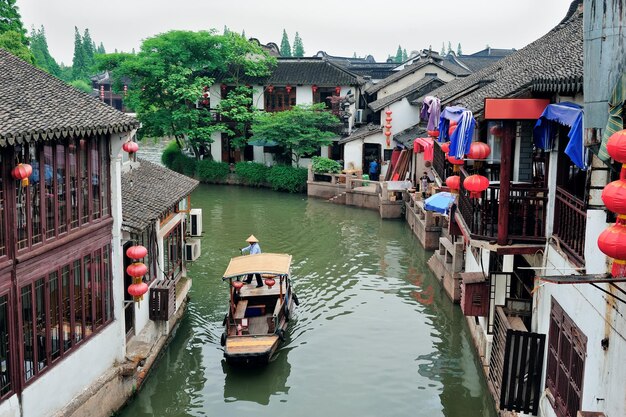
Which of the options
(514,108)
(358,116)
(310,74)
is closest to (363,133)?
(358,116)

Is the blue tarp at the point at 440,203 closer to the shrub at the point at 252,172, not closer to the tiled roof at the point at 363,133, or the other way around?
the tiled roof at the point at 363,133

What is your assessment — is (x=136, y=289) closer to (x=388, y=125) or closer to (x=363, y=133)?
(x=388, y=125)

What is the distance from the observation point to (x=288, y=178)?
1719 inches

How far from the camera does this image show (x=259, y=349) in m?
15.7

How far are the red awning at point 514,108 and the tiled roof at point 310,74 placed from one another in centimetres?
3595

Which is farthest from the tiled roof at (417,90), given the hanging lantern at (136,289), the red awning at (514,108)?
the red awning at (514,108)

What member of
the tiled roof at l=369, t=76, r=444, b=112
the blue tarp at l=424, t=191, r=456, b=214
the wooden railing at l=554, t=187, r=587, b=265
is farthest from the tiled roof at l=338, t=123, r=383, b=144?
the wooden railing at l=554, t=187, r=587, b=265

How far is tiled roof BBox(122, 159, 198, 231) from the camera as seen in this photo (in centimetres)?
1472

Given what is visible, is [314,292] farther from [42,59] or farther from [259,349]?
[42,59]

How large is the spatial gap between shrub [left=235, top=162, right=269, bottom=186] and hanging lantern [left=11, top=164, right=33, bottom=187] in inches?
1387

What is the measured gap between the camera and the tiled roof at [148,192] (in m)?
14.7

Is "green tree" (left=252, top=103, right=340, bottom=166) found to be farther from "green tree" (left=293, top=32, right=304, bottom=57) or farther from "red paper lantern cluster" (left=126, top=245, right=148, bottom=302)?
"green tree" (left=293, top=32, right=304, bottom=57)

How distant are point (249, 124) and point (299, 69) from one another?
5.26 meters

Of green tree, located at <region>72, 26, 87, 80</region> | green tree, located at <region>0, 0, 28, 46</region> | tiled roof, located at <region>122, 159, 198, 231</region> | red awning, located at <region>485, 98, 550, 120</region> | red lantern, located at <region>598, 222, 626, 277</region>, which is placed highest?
green tree, located at <region>72, 26, 87, 80</region>
